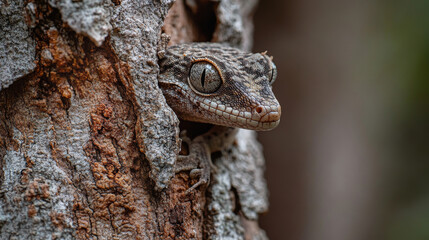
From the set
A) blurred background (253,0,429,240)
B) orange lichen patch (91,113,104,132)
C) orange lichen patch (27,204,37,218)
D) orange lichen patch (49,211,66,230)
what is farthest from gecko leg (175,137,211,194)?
blurred background (253,0,429,240)

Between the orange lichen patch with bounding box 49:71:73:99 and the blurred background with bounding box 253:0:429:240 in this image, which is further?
the blurred background with bounding box 253:0:429:240

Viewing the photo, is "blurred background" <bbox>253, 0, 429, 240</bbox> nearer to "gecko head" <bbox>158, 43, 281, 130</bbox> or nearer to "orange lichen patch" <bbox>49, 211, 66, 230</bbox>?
"gecko head" <bbox>158, 43, 281, 130</bbox>

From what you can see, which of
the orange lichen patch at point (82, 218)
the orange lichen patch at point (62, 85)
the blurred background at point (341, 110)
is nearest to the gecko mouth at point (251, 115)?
the orange lichen patch at point (62, 85)

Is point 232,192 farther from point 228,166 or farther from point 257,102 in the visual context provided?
point 257,102

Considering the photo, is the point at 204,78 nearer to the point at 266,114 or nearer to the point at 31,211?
the point at 266,114

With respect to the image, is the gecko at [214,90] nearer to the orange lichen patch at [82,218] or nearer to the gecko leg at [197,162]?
the gecko leg at [197,162]

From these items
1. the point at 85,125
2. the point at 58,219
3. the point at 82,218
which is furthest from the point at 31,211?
the point at 85,125

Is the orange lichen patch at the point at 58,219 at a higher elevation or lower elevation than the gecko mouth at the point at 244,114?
lower
